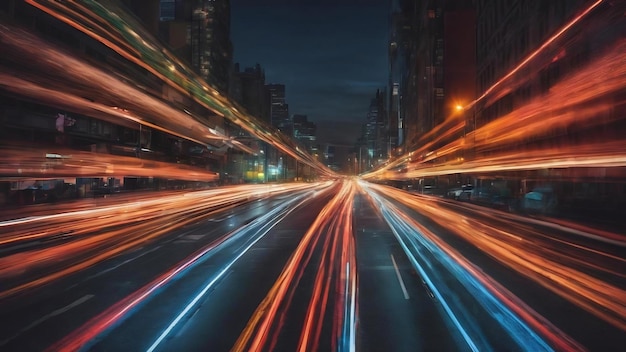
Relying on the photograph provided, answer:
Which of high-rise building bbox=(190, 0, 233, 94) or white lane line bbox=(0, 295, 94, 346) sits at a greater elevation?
high-rise building bbox=(190, 0, 233, 94)

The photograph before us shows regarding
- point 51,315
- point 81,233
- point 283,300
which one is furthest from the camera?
point 81,233

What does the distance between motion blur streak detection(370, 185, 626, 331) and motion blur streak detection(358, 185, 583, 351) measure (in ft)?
3.19

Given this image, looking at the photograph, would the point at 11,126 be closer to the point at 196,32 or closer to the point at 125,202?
the point at 125,202

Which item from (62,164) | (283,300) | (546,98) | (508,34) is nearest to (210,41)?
(508,34)

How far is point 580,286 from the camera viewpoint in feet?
33.1

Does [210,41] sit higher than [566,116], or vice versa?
[210,41]

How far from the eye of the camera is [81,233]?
17688 mm

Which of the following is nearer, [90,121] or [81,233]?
[81,233]

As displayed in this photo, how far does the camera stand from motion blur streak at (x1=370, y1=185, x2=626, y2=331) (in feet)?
29.0

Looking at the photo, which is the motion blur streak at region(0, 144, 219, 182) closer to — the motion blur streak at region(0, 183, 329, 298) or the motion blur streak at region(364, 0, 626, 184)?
the motion blur streak at region(0, 183, 329, 298)

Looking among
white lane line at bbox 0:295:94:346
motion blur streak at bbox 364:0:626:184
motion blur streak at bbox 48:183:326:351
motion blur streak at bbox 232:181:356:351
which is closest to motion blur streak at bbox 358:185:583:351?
motion blur streak at bbox 232:181:356:351

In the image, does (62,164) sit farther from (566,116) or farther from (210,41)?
(210,41)

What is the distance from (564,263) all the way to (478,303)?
5.30 meters

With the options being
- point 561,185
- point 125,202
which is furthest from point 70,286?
point 561,185
